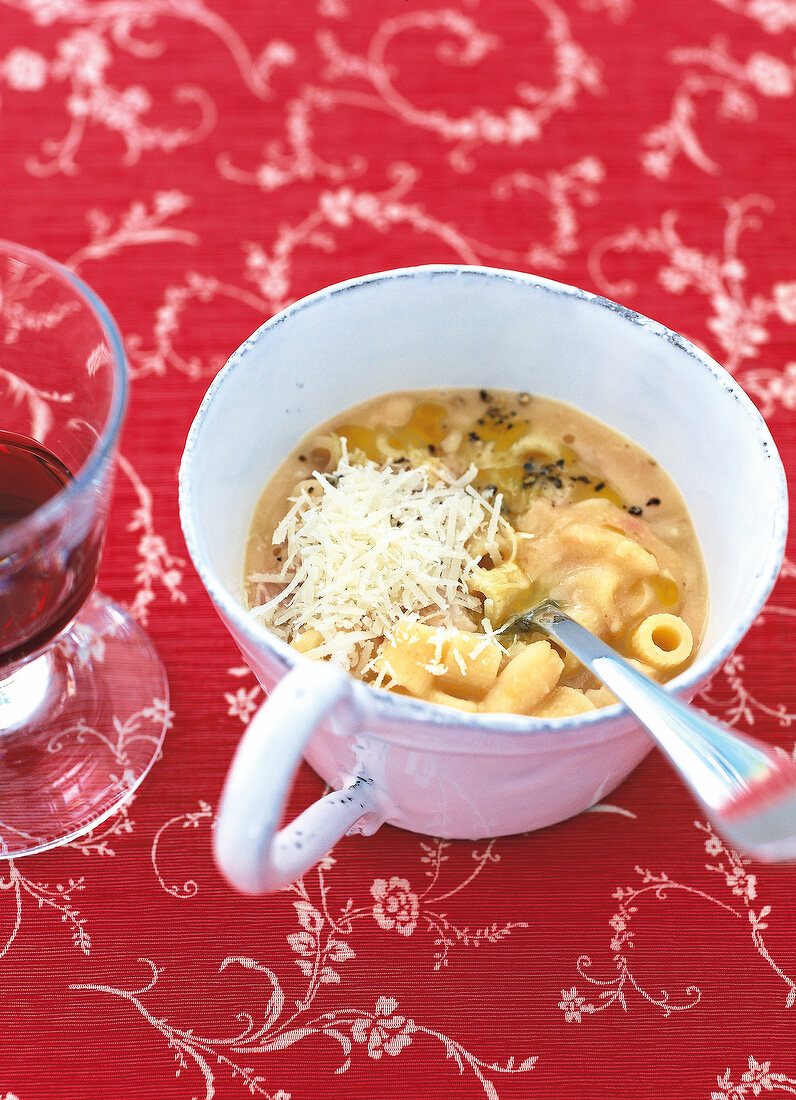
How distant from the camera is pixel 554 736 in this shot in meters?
0.98

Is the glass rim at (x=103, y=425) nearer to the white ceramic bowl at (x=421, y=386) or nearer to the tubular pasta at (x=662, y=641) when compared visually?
the white ceramic bowl at (x=421, y=386)

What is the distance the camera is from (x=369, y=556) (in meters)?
1.26

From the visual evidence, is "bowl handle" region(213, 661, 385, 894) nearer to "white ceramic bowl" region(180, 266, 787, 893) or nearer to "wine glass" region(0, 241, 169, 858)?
"white ceramic bowl" region(180, 266, 787, 893)

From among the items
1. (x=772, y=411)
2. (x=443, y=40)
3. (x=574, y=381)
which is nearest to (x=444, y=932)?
(x=574, y=381)

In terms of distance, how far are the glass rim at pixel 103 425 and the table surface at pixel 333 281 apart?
0.45 m

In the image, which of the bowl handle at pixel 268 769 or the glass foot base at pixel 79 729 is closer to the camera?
the bowl handle at pixel 268 769

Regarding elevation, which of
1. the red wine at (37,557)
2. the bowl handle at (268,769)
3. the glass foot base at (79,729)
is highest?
the bowl handle at (268,769)

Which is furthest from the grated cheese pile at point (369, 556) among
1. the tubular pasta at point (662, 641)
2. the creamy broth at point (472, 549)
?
the tubular pasta at point (662, 641)

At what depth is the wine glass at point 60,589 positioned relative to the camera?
1.11m

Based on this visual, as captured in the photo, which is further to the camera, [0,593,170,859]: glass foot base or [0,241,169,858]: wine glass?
[0,593,170,859]: glass foot base

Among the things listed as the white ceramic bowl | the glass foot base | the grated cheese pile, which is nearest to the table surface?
the glass foot base

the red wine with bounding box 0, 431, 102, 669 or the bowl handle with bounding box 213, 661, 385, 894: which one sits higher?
the bowl handle with bounding box 213, 661, 385, 894

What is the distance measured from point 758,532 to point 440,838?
1.71ft

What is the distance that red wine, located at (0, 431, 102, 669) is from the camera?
1.06 meters
